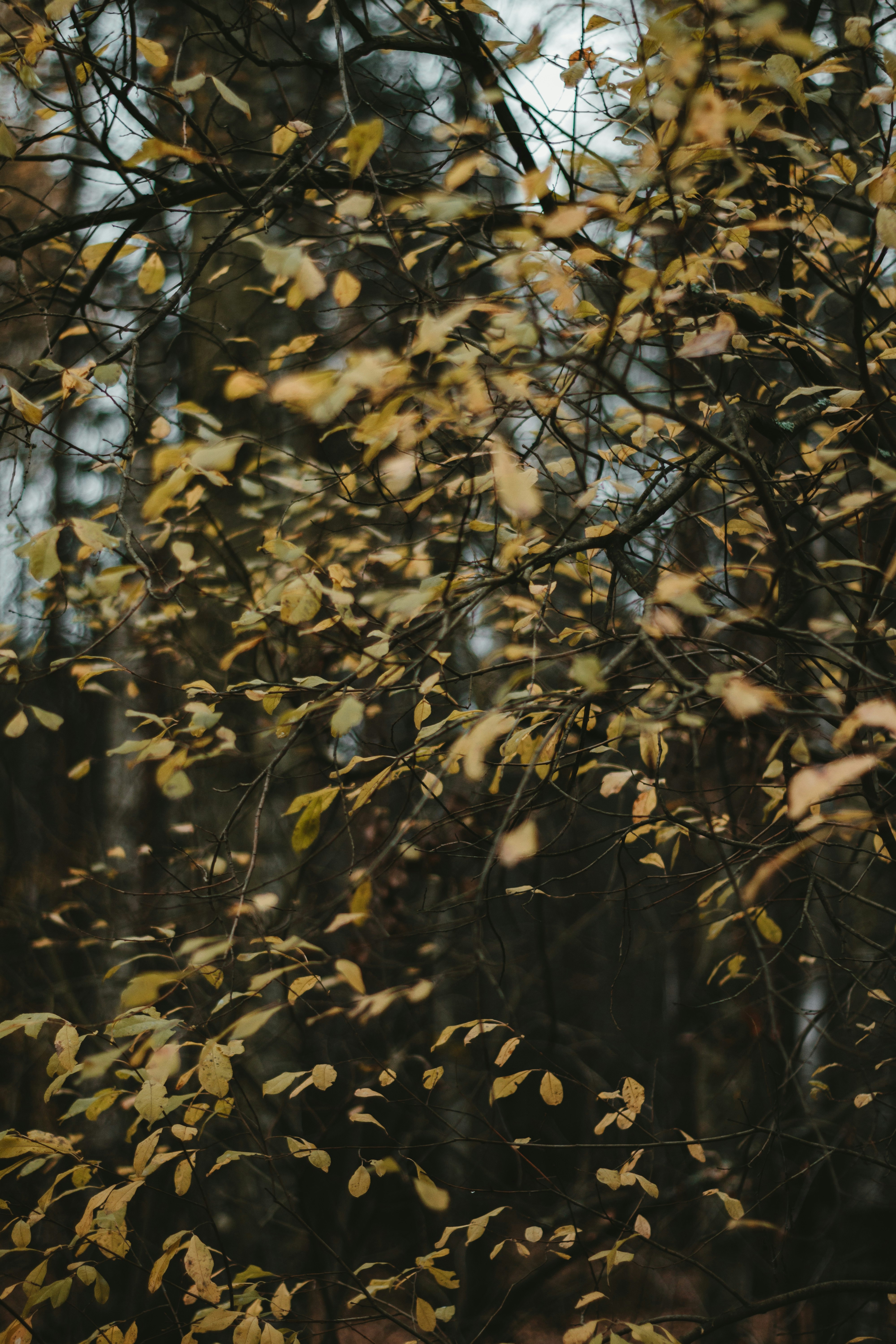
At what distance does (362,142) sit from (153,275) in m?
0.89

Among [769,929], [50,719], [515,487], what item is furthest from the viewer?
[50,719]

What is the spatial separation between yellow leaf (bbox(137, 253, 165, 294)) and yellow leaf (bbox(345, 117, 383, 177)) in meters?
0.81

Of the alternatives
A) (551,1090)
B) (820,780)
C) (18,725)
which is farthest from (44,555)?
(551,1090)

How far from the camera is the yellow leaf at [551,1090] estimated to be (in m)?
1.76

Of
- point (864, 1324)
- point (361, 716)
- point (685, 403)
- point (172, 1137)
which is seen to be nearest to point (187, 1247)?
point (361, 716)

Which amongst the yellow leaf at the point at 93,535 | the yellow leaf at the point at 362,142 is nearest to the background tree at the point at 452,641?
the yellow leaf at the point at 362,142

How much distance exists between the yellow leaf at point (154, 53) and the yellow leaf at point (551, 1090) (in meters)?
2.35

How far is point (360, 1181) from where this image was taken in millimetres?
1883

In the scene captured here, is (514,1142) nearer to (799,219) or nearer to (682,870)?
(799,219)

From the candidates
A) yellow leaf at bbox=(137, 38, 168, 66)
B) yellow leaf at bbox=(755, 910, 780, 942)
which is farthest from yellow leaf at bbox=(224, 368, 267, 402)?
yellow leaf at bbox=(755, 910, 780, 942)

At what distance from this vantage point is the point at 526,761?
1.72 m

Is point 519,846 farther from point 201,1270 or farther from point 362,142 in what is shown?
point 201,1270

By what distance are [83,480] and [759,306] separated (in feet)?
16.4

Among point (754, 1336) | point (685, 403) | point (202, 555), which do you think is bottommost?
point (754, 1336)
